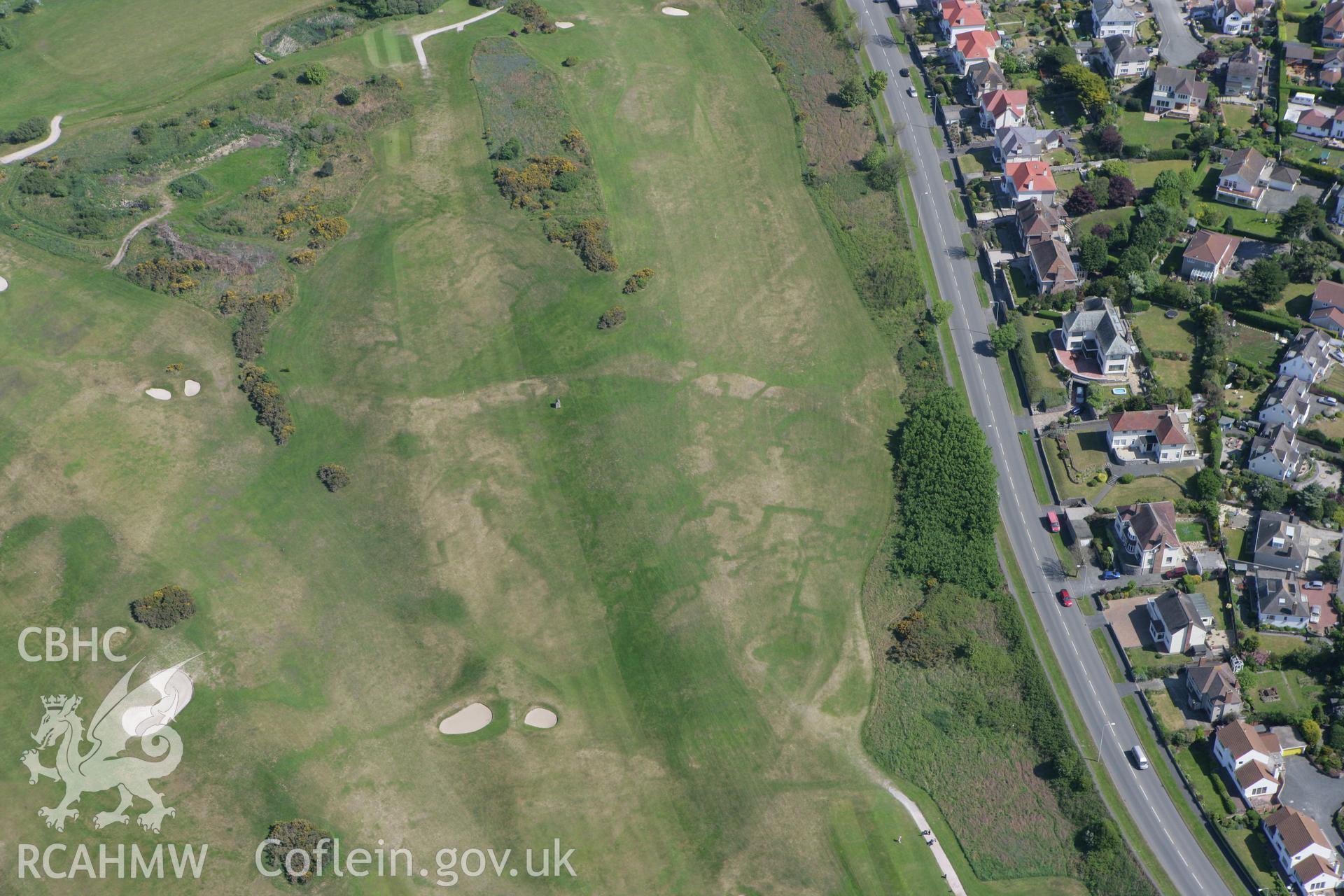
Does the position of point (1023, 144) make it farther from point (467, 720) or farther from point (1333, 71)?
point (467, 720)

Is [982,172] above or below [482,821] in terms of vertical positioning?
above

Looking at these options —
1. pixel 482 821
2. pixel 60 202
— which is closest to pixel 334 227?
pixel 60 202

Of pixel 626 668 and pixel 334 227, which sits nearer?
pixel 626 668

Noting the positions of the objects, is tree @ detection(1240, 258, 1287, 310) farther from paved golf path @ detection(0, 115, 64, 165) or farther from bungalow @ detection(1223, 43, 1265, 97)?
paved golf path @ detection(0, 115, 64, 165)

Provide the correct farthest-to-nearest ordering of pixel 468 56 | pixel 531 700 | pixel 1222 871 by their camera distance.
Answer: pixel 468 56 < pixel 531 700 < pixel 1222 871

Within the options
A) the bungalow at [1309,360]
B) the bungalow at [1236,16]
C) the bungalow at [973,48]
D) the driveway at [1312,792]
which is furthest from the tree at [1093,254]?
the driveway at [1312,792]

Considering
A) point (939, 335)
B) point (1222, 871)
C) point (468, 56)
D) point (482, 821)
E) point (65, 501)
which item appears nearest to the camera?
point (1222, 871)

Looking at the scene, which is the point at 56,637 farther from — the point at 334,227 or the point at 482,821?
the point at 334,227
